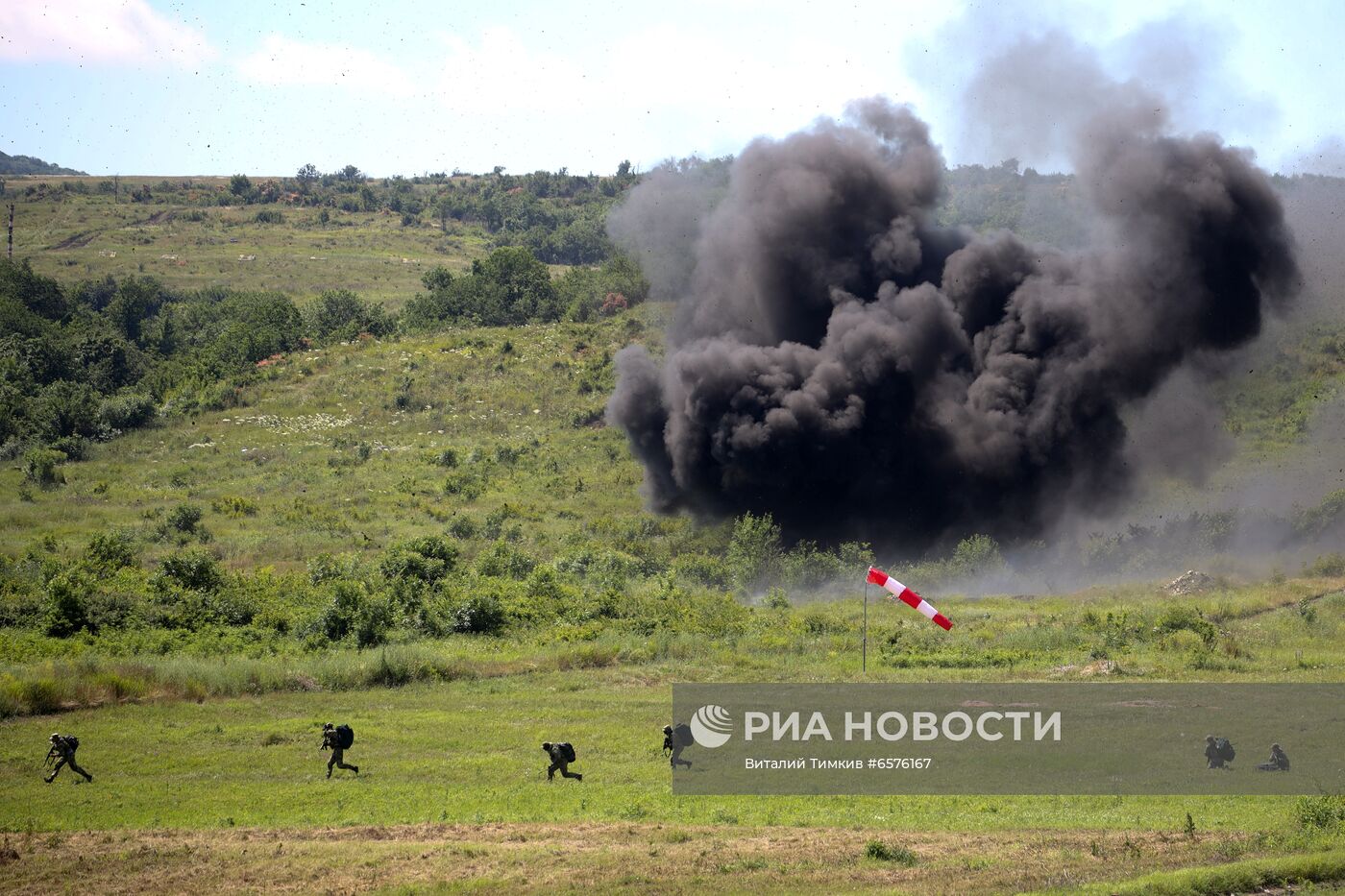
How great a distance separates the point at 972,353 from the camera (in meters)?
50.3

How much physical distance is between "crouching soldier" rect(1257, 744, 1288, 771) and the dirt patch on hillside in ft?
16.9

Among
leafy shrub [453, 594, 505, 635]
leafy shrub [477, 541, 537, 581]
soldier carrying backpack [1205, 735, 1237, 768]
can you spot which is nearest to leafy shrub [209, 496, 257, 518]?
leafy shrub [477, 541, 537, 581]

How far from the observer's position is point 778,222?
51688 mm

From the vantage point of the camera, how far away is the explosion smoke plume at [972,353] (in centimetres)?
4750

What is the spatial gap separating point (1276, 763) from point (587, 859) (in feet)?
42.3

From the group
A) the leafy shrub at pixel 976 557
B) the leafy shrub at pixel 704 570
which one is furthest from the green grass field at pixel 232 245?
the leafy shrub at pixel 976 557

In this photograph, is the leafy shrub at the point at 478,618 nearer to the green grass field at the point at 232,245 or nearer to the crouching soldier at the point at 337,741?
the crouching soldier at the point at 337,741

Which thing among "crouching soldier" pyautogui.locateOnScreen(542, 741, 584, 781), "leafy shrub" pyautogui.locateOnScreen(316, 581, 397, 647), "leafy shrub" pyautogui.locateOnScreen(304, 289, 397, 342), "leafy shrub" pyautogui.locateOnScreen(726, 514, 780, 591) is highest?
"leafy shrub" pyautogui.locateOnScreen(304, 289, 397, 342)

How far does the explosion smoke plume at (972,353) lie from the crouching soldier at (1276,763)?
2468cm

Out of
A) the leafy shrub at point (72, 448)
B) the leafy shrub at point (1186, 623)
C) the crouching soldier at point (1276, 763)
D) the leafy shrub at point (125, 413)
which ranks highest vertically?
the leafy shrub at point (125, 413)

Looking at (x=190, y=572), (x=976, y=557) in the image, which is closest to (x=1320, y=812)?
(x=976, y=557)

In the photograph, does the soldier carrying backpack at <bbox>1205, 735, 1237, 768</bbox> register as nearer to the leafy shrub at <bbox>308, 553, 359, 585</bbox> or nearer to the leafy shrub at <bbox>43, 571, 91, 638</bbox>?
the leafy shrub at <bbox>308, 553, 359, 585</bbox>

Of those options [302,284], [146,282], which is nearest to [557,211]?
[302,284]

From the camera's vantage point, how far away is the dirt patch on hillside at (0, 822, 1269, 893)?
55.0 feet
